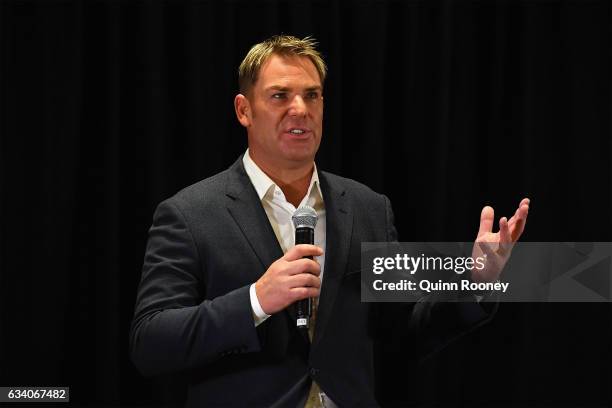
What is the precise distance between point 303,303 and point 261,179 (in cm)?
50

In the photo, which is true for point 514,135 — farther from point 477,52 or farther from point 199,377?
point 199,377

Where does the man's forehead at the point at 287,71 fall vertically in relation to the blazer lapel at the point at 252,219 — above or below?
above

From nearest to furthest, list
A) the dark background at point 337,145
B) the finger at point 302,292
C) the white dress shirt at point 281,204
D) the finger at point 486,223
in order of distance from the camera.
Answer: the finger at point 302,292
the finger at point 486,223
the white dress shirt at point 281,204
the dark background at point 337,145

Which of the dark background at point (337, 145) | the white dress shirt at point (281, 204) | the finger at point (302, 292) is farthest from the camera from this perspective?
the dark background at point (337, 145)

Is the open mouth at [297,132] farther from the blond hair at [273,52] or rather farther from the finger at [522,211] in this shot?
the finger at [522,211]

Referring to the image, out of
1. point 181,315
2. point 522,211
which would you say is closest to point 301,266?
point 181,315

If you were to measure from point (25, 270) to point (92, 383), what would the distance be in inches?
19.4

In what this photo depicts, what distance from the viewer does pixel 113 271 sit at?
2748mm

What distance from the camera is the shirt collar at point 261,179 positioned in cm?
198

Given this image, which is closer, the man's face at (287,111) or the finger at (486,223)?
the finger at (486,223)

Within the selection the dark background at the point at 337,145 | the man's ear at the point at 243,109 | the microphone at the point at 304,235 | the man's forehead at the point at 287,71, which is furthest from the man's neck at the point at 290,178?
the dark background at the point at 337,145

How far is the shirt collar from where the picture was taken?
6.50ft

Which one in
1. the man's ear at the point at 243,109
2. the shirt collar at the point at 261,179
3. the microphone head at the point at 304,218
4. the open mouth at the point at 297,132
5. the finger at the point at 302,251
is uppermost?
the man's ear at the point at 243,109

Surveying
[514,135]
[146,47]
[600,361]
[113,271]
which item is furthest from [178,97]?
[600,361]
